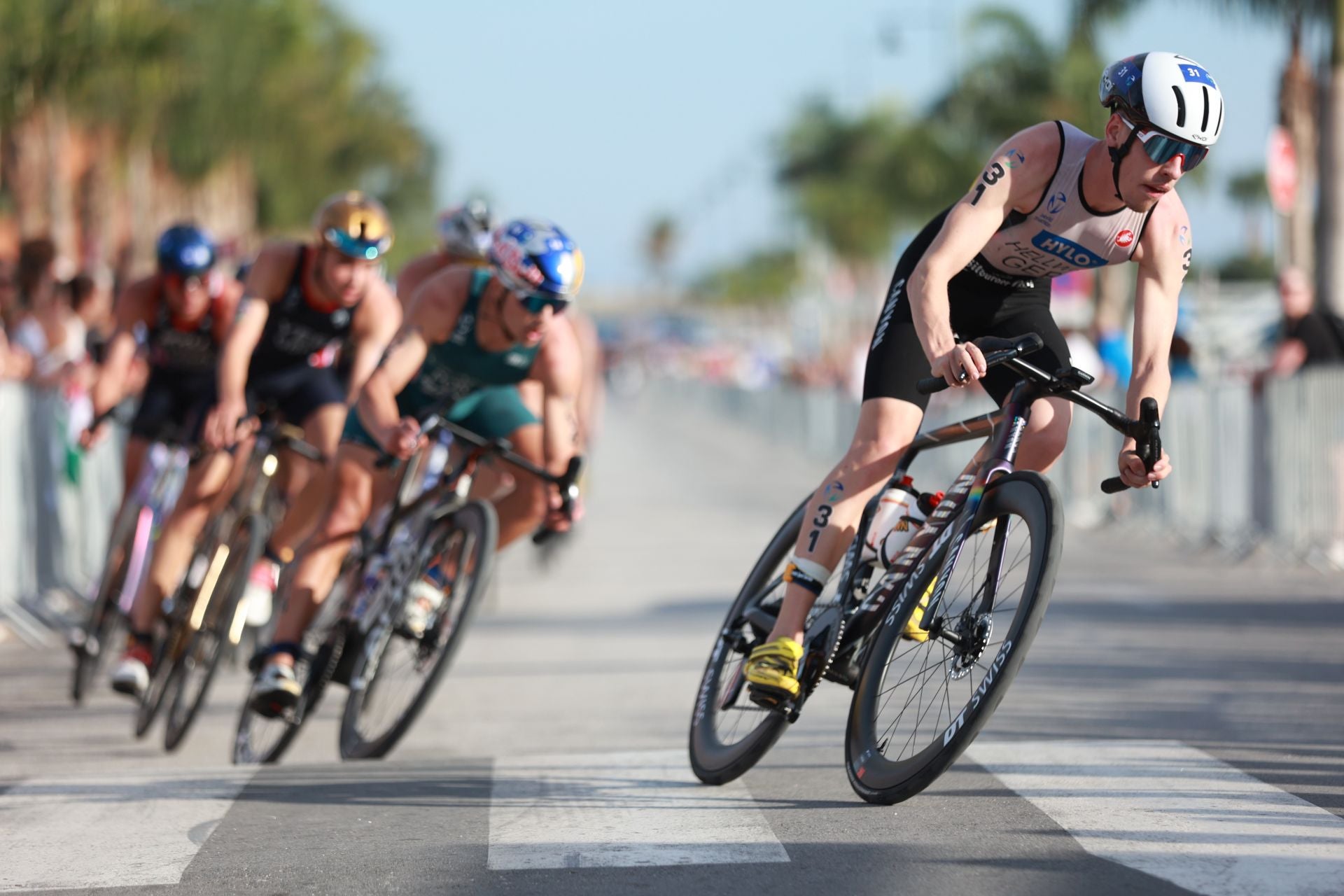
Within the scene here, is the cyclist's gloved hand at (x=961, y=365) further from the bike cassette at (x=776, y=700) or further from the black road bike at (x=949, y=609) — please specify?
the bike cassette at (x=776, y=700)

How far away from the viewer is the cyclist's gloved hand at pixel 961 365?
5.33 metres

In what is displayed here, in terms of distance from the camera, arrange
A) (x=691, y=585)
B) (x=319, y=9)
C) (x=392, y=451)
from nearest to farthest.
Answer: (x=392, y=451) < (x=691, y=585) < (x=319, y=9)

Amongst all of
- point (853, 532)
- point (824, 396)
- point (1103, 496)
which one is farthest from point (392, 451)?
point (824, 396)

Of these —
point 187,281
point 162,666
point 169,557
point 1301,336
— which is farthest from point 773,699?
point 1301,336

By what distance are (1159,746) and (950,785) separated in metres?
1.02

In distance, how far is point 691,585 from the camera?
14289 millimetres

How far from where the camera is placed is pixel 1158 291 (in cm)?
578

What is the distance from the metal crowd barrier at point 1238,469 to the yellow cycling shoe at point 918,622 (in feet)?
18.7

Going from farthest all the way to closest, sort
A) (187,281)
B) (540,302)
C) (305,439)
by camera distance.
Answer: (187,281) → (305,439) → (540,302)

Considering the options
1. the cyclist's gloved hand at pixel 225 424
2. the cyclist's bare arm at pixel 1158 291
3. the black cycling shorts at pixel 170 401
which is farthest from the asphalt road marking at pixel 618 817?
the black cycling shorts at pixel 170 401

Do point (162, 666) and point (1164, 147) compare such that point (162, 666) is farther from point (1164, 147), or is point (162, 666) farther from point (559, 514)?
point (1164, 147)

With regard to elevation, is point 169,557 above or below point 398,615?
below

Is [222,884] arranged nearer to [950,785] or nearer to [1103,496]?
[950,785]

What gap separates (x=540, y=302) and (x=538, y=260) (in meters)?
0.19
